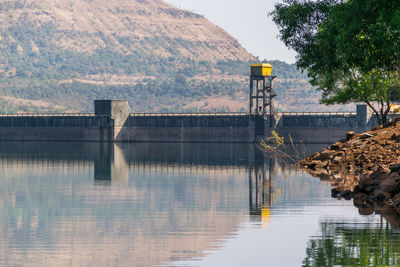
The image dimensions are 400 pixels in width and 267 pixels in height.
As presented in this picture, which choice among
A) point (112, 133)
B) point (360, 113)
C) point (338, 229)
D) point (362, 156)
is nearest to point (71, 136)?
point (112, 133)

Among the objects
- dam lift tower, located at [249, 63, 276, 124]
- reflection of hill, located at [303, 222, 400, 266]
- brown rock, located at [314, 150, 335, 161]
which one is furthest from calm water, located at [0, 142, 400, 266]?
dam lift tower, located at [249, 63, 276, 124]

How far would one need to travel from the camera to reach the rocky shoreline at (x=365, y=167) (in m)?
29.8

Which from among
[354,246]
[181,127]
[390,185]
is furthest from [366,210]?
[181,127]

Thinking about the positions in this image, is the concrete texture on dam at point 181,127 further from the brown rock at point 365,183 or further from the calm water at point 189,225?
the brown rock at point 365,183

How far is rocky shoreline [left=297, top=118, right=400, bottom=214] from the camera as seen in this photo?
29.8m

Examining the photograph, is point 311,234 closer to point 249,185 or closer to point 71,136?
point 249,185

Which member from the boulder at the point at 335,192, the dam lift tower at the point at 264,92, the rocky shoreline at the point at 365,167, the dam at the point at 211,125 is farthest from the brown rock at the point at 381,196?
the dam lift tower at the point at 264,92

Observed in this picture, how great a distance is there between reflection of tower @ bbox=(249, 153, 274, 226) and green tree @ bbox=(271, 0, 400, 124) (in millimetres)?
7307

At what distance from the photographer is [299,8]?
52.5 m

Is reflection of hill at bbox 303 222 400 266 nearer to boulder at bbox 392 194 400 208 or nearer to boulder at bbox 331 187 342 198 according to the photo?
boulder at bbox 392 194 400 208

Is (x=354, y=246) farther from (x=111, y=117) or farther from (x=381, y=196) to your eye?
(x=111, y=117)

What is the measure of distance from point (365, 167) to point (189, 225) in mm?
18539

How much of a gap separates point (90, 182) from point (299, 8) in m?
17.9

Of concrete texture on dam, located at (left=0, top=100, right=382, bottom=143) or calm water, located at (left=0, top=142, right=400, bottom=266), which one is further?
concrete texture on dam, located at (left=0, top=100, right=382, bottom=143)
